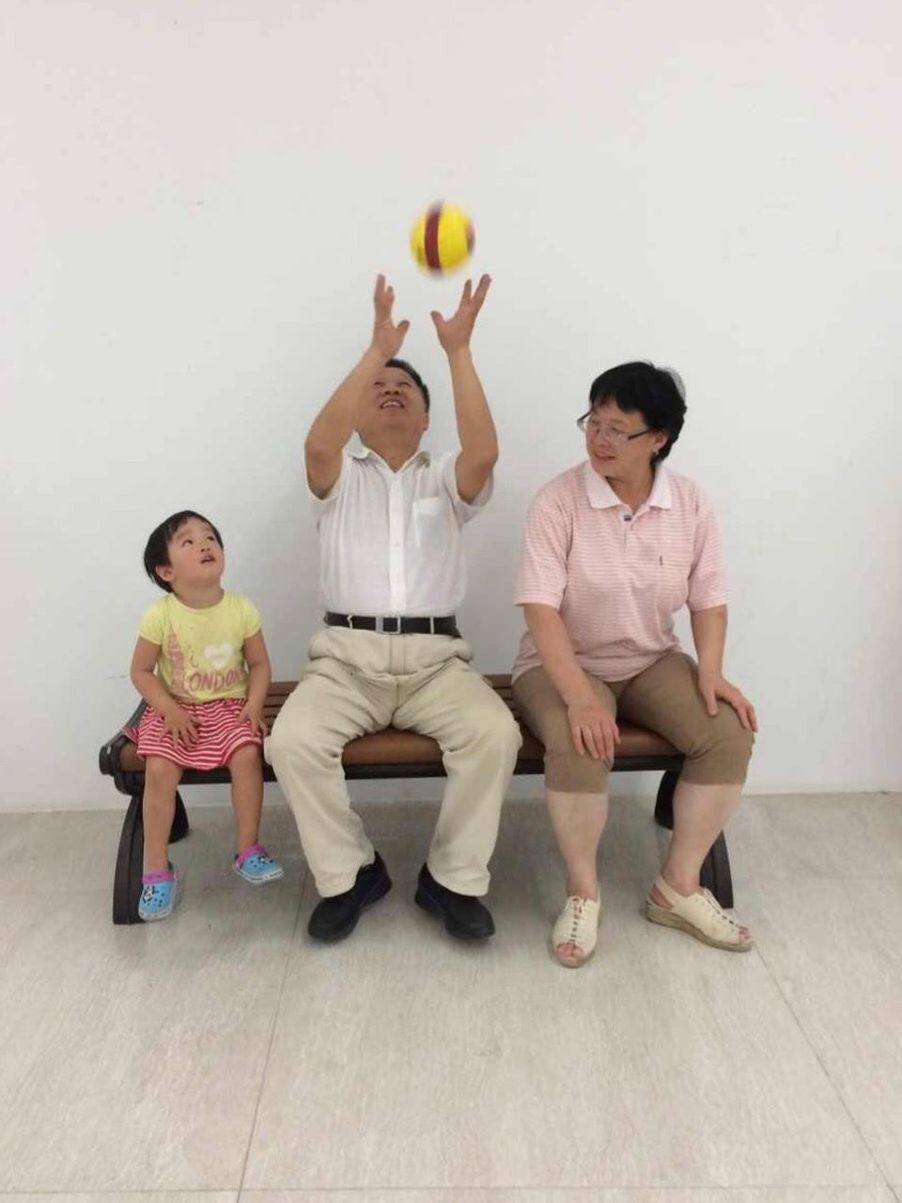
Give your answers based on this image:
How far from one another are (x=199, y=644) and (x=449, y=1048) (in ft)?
3.45

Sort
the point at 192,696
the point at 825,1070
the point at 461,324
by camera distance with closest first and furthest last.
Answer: the point at 825,1070
the point at 461,324
the point at 192,696

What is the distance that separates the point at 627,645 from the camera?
7.39 feet

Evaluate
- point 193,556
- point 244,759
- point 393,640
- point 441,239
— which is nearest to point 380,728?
point 393,640

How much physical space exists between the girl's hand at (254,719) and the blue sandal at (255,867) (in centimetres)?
26

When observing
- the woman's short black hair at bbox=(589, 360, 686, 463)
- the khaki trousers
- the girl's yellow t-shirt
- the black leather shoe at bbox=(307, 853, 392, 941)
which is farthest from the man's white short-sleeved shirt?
the black leather shoe at bbox=(307, 853, 392, 941)

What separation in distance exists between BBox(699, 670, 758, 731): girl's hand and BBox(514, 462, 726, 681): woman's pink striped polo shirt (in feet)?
0.56

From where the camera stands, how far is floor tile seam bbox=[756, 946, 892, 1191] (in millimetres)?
1505

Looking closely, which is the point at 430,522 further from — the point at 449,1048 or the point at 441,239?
the point at 449,1048

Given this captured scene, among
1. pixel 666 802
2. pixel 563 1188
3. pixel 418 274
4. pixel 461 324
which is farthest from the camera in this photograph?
pixel 666 802

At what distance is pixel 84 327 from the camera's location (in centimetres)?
247

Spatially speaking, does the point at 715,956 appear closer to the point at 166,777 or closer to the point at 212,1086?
the point at 212,1086

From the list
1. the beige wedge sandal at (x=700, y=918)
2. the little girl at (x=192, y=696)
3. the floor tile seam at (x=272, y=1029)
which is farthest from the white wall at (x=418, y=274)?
the beige wedge sandal at (x=700, y=918)

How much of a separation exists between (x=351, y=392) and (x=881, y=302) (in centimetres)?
149

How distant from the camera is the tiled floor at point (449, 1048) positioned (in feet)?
4.92
